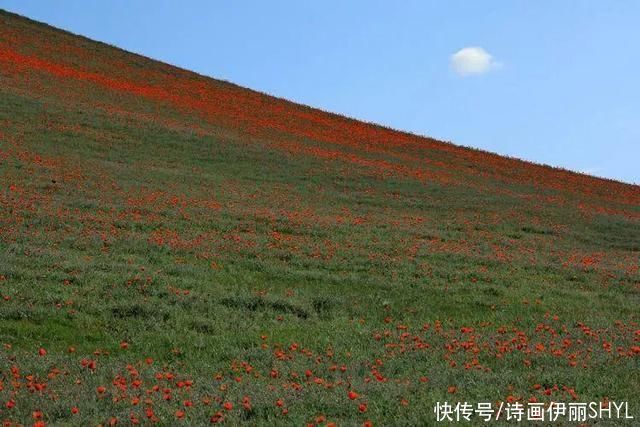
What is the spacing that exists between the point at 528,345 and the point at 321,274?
608 centimetres

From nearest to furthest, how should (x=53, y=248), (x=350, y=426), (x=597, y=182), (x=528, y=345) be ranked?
(x=350, y=426) < (x=528, y=345) < (x=53, y=248) < (x=597, y=182)

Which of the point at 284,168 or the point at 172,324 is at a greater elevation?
the point at 284,168

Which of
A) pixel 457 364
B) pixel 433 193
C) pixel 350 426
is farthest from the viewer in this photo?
pixel 433 193

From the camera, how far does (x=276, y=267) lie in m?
16.8

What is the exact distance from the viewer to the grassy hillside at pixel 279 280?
27.5ft

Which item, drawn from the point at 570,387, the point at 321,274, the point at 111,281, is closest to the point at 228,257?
the point at 321,274

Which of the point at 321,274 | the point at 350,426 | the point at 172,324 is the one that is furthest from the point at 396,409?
the point at 321,274

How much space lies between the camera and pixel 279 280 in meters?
15.9

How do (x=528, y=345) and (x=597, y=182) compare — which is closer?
(x=528, y=345)

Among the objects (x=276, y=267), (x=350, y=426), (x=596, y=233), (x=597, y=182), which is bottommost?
(x=350, y=426)

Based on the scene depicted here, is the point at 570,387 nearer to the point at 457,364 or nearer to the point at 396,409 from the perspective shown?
the point at 457,364

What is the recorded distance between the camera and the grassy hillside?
8.38 m

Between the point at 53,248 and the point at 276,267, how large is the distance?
15.9 ft

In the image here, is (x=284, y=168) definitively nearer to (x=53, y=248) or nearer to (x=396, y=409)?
(x=53, y=248)
